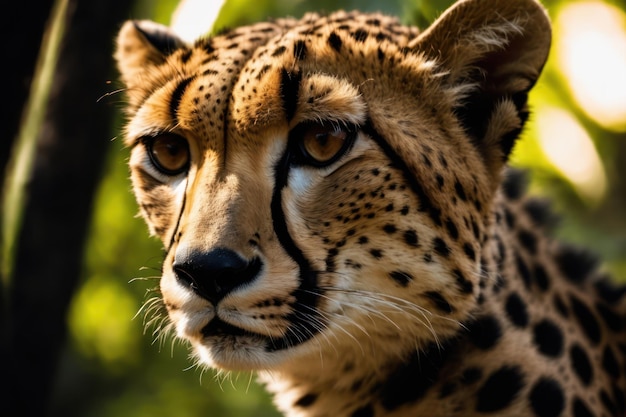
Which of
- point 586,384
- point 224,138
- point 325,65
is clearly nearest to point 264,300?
point 224,138

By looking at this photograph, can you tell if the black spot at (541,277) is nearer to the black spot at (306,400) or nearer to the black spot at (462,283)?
the black spot at (462,283)

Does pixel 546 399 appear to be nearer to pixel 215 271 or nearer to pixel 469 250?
pixel 469 250

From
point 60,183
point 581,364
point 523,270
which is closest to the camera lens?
point 581,364

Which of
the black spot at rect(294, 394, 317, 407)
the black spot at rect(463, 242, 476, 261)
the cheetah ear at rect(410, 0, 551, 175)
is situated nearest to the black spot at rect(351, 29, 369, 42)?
the cheetah ear at rect(410, 0, 551, 175)

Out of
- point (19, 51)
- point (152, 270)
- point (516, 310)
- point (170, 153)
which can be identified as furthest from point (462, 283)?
point (152, 270)

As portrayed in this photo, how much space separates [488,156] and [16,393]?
6.92 feet

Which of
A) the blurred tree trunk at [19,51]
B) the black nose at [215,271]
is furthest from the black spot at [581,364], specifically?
the blurred tree trunk at [19,51]

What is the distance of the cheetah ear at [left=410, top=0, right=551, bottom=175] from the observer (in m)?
3.02

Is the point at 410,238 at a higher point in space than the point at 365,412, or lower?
higher

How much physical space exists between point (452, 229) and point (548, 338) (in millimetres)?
568

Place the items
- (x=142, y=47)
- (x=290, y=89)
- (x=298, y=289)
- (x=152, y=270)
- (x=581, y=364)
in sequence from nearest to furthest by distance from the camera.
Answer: (x=298, y=289) → (x=290, y=89) → (x=581, y=364) → (x=142, y=47) → (x=152, y=270)

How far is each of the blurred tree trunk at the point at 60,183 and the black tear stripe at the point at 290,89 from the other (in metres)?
1.46

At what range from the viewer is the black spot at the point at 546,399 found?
303cm

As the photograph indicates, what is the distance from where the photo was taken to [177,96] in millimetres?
3139
